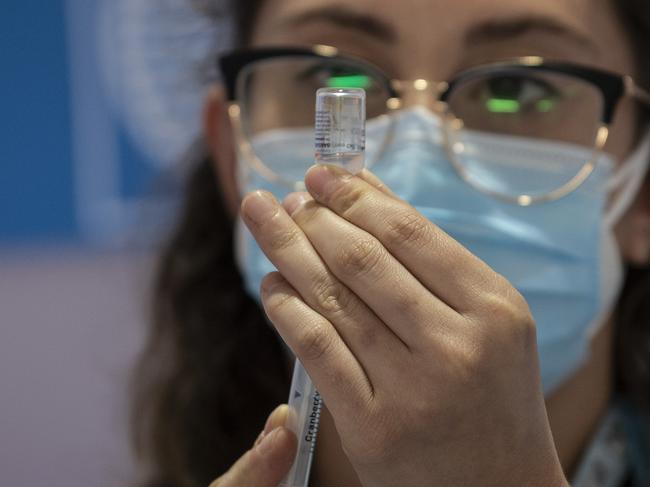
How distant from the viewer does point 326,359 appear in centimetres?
41

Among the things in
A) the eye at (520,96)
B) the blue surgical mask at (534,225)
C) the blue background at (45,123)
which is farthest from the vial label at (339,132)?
the blue background at (45,123)

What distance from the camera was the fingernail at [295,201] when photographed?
1.50 ft

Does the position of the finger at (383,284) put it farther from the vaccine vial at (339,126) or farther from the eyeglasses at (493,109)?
the eyeglasses at (493,109)

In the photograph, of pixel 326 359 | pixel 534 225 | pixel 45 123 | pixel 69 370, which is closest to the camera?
pixel 326 359

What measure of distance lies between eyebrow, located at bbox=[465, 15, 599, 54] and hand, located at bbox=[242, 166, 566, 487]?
1.28 ft

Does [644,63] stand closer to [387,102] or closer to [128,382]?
[387,102]

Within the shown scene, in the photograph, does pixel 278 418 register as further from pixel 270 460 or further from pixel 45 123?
pixel 45 123

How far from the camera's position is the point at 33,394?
172 cm

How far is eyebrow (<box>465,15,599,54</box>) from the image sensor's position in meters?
0.76

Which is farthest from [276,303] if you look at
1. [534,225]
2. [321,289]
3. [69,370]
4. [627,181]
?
[69,370]

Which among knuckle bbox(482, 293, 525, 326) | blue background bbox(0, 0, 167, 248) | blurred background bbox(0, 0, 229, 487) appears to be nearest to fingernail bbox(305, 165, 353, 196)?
knuckle bbox(482, 293, 525, 326)

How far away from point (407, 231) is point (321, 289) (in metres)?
0.06

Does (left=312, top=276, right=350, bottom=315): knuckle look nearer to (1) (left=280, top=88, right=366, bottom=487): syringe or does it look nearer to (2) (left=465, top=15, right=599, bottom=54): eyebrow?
(1) (left=280, top=88, right=366, bottom=487): syringe

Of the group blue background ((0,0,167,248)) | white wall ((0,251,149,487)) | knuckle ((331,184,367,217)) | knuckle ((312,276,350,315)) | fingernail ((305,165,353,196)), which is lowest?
white wall ((0,251,149,487))
